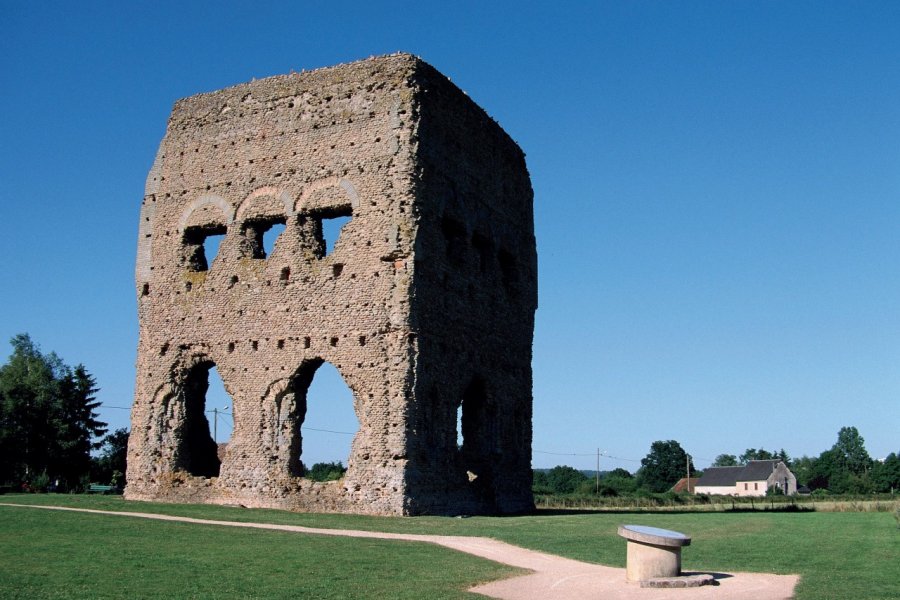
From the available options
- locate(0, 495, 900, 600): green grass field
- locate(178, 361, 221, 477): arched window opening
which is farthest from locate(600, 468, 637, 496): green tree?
locate(0, 495, 900, 600): green grass field

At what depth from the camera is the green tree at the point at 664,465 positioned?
67.9 meters

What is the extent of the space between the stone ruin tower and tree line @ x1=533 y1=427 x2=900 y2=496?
2728 centimetres

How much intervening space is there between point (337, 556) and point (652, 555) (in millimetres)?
3527

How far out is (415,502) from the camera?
666 inches

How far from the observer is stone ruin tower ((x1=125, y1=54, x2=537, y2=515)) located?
1758 cm

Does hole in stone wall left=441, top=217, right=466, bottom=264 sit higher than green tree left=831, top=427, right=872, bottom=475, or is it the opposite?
hole in stone wall left=441, top=217, right=466, bottom=264

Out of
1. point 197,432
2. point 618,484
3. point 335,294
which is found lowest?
point 618,484

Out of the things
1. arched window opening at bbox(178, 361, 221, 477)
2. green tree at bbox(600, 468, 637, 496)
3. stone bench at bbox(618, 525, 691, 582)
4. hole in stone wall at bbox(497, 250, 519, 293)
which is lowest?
green tree at bbox(600, 468, 637, 496)

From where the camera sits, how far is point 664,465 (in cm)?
6919

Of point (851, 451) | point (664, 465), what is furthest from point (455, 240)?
point (851, 451)

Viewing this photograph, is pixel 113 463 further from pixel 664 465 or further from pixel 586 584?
pixel 664 465

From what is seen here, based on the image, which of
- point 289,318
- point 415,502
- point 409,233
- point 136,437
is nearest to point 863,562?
point 415,502

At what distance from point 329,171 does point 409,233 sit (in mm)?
2494

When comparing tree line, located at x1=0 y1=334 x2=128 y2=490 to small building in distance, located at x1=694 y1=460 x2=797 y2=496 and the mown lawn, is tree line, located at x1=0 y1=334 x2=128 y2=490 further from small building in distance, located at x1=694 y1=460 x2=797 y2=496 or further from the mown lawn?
small building in distance, located at x1=694 y1=460 x2=797 y2=496
